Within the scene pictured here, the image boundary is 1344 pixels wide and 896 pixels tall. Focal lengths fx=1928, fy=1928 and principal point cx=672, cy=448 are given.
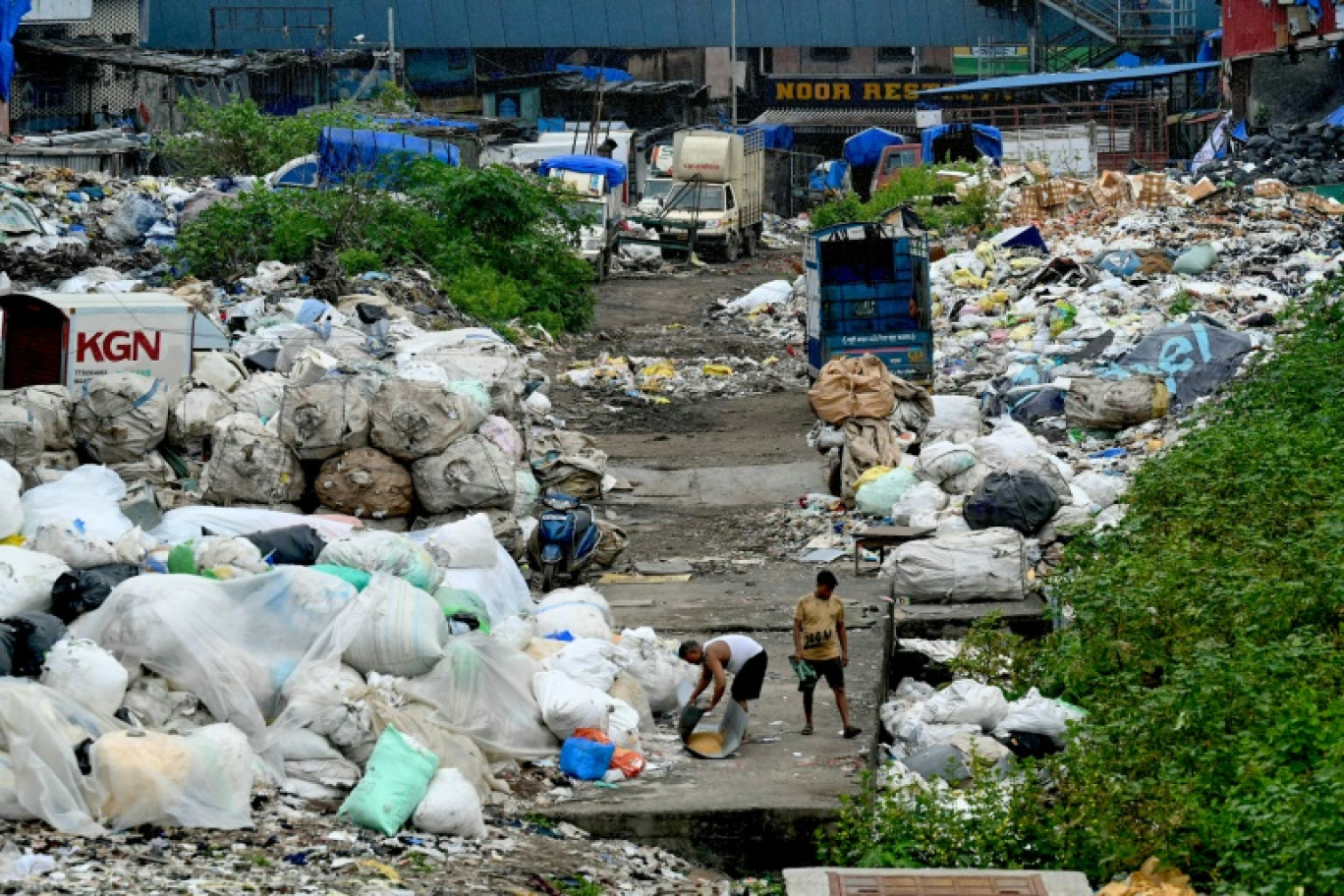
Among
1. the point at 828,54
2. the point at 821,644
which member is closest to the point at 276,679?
the point at 821,644

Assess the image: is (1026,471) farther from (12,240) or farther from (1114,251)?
(12,240)

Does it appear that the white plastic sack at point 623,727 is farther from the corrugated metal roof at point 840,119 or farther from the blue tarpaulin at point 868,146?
the corrugated metal roof at point 840,119

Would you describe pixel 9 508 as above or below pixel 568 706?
above

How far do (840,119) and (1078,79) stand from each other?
884 centimetres

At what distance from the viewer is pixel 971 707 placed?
29.3ft

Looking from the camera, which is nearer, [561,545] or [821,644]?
[821,644]

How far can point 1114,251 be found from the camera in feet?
71.0

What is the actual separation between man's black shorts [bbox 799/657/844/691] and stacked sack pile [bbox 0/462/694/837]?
77 cm

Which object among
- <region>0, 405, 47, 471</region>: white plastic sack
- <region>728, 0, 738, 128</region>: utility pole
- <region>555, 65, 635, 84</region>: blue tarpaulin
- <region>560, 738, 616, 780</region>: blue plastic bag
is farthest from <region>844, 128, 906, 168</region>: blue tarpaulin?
<region>560, 738, 616, 780</region>: blue plastic bag

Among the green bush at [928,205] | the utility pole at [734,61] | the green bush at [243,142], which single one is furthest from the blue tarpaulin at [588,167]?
the utility pole at [734,61]

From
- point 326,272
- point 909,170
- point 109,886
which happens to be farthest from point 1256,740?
point 909,170

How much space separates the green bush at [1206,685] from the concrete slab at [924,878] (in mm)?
284

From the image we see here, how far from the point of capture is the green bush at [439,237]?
65.6 ft

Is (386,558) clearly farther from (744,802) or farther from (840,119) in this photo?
(840,119)
